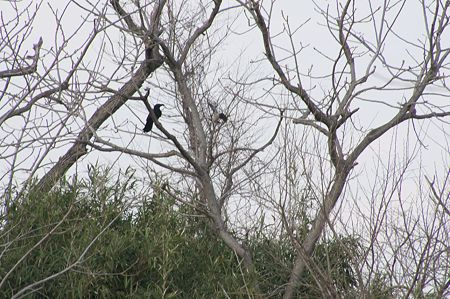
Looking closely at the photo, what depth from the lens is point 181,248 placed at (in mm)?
8719

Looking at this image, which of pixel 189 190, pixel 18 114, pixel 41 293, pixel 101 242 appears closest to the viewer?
pixel 18 114

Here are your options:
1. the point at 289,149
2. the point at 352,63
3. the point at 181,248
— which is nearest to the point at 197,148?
the point at 181,248

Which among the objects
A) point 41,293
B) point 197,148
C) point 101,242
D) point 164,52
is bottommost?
point 41,293

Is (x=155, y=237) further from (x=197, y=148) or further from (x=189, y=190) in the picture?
(x=189, y=190)

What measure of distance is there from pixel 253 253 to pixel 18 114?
13.1 ft

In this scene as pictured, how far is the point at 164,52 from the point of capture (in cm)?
834

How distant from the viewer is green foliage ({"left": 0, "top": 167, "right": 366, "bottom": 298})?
25.5 feet

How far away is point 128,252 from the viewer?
27.6 ft

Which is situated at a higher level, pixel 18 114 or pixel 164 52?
pixel 164 52

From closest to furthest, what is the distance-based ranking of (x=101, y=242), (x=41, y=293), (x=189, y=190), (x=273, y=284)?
(x=41, y=293) < (x=101, y=242) < (x=273, y=284) < (x=189, y=190)

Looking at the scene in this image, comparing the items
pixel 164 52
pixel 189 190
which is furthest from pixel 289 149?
pixel 189 190

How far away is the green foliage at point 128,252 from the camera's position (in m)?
7.78

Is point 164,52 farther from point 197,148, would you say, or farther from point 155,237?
point 155,237

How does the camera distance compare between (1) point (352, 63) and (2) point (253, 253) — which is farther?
(2) point (253, 253)
